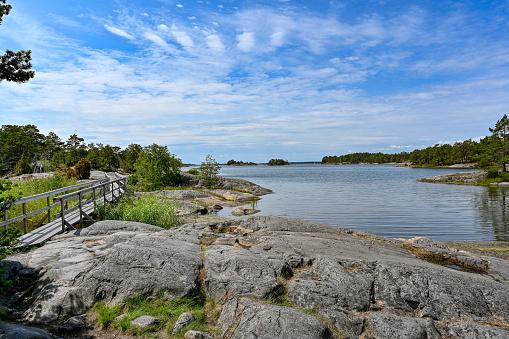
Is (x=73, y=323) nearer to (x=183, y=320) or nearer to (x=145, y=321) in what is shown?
(x=145, y=321)

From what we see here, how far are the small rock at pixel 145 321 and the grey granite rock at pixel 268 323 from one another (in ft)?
4.00

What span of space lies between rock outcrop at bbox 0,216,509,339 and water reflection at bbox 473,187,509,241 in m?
11.8

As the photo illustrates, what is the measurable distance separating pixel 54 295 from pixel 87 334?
4.53 ft

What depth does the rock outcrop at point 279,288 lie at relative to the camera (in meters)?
5.32

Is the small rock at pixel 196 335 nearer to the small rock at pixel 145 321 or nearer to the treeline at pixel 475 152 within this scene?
the small rock at pixel 145 321

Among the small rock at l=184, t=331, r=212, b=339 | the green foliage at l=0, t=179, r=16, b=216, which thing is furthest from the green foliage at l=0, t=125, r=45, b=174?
the small rock at l=184, t=331, r=212, b=339

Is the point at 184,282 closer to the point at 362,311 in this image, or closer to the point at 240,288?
the point at 240,288

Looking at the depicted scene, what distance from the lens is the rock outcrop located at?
5.32 metres

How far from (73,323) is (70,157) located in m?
78.0

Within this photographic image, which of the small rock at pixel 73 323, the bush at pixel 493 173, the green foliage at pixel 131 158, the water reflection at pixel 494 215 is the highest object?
the green foliage at pixel 131 158

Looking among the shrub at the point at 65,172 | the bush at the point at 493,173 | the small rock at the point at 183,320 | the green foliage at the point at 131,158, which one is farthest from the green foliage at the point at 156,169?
the bush at the point at 493,173

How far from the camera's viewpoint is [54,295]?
231 inches

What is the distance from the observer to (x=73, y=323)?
17.3ft

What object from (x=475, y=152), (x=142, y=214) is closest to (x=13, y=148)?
(x=142, y=214)
